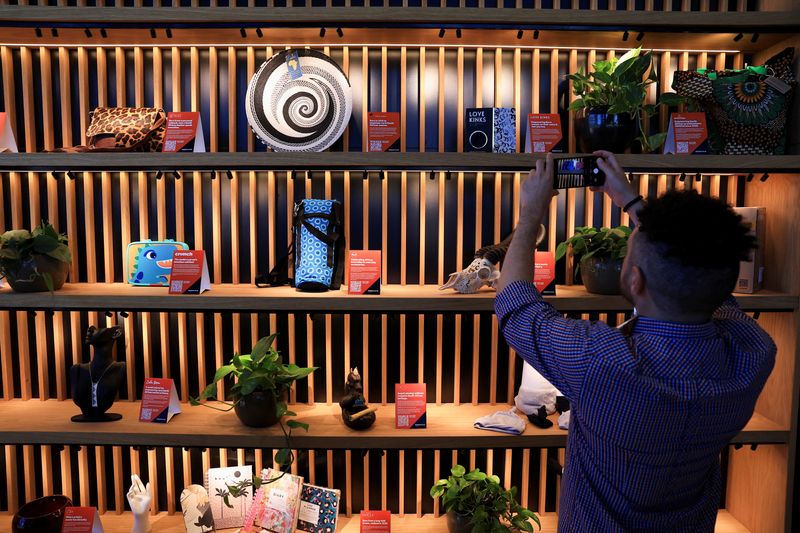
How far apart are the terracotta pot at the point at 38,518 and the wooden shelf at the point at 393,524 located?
0.25 meters

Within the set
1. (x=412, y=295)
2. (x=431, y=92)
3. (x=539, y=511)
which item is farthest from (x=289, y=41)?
(x=539, y=511)

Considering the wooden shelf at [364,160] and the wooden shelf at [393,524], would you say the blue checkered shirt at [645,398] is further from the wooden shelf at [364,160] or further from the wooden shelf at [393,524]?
the wooden shelf at [393,524]

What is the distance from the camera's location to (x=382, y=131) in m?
2.12

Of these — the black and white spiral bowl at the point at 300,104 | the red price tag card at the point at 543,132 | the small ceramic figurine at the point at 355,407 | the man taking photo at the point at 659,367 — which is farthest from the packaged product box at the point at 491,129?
the small ceramic figurine at the point at 355,407

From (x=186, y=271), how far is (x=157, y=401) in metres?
0.54

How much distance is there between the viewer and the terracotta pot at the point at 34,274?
2.12 metres

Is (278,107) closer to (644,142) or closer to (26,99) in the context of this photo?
(26,99)

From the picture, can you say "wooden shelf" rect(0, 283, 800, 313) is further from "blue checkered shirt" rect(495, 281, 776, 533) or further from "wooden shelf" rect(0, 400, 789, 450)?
"blue checkered shirt" rect(495, 281, 776, 533)

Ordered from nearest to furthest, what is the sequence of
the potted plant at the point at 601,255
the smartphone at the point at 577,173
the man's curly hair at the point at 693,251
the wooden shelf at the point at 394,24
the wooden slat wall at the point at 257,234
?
1. the man's curly hair at the point at 693,251
2. the smartphone at the point at 577,173
3. the wooden shelf at the point at 394,24
4. the potted plant at the point at 601,255
5. the wooden slat wall at the point at 257,234

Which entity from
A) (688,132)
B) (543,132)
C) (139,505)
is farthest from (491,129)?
(139,505)

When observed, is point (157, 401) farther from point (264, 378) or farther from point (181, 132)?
point (181, 132)

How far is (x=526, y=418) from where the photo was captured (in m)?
2.27

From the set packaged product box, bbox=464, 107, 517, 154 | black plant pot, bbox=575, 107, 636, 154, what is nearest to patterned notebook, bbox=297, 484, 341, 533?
packaged product box, bbox=464, 107, 517, 154

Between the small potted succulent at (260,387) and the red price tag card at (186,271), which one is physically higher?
the red price tag card at (186,271)
